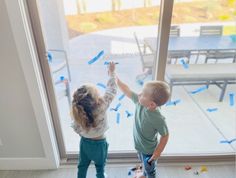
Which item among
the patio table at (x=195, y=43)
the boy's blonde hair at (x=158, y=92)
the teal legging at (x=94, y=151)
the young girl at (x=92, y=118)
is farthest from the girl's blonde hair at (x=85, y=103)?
the patio table at (x=195, y=43)

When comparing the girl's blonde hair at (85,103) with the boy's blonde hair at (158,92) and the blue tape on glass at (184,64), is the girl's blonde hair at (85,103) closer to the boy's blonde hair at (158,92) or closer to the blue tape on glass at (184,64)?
the boy's blonde hair at (158,92)

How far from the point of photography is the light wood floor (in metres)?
1.71

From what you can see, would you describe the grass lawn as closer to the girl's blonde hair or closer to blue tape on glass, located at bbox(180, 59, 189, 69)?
blue tape on glass, located at bbox(180, 59, 189, 69)

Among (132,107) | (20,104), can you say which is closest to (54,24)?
(20,104)

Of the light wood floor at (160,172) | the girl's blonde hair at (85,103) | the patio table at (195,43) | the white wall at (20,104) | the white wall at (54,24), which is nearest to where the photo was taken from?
the girl's blonde hair at (85,103)

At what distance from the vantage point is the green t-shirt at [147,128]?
4.04 feet

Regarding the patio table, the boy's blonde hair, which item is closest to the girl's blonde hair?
the boy's blonde hair

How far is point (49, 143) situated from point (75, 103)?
0.67m

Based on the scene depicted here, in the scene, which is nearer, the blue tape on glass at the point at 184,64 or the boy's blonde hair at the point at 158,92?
the boy's blonde hair at the point at 158,92

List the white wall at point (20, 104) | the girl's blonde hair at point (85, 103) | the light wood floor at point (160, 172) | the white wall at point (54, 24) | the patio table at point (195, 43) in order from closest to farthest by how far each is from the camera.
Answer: the girl's blonde hair at point (85, 103) → the white wall at point (20, 104) → the white wall at point (54, 24) → the patio table at point (195, 43) → the light wood floor at point (160, 172)

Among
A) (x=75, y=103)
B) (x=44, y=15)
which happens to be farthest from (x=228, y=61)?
(x=44, y=15)

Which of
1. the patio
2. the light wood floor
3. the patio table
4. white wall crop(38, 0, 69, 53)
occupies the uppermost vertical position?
white wall crop(38, 0, 69, 53)

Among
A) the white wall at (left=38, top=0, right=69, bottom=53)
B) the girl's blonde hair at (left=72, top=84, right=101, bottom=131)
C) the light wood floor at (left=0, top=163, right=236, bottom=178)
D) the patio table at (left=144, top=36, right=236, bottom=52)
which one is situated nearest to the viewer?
the girl's blonde hair at (left=72, top=84, right=101, bottom=131)

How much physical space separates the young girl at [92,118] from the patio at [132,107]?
352 mm
